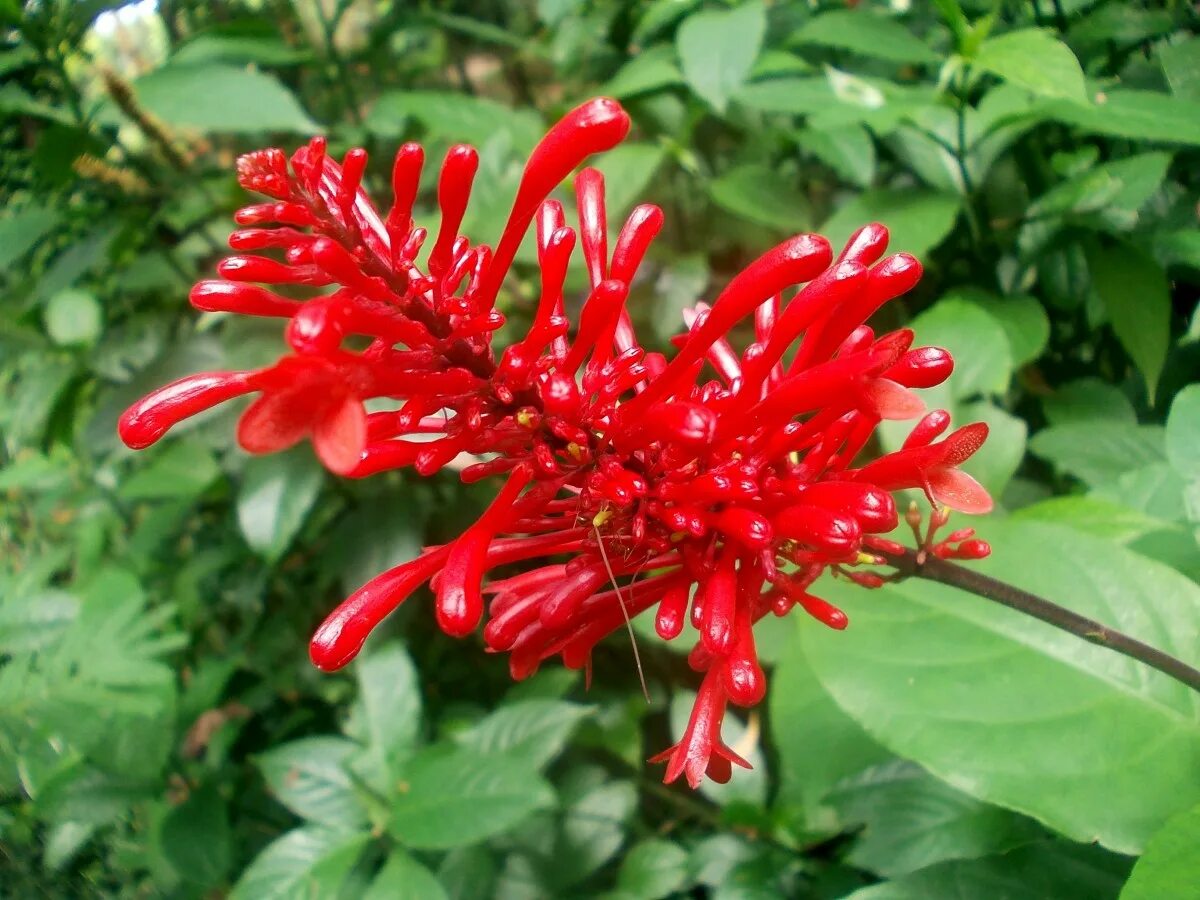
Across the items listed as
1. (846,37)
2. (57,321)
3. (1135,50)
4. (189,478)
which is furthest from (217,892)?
(1135,50)

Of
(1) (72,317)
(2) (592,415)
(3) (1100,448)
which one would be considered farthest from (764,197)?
(1) (72,317)

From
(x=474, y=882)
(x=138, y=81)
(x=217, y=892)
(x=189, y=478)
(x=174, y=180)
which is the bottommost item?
(x=217, y=892)

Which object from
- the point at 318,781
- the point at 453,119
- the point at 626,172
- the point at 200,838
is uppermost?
the point at 453,119

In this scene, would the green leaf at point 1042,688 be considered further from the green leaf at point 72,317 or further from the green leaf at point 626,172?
the green leaf at point 72,317

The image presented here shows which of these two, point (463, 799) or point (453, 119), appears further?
point (453, 119)

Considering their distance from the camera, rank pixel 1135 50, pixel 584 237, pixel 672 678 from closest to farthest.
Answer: pixel 584 237 → pixel 1135 50 → pixel 672 678

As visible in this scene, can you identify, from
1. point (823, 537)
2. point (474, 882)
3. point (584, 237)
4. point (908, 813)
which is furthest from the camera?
point (474, 882)

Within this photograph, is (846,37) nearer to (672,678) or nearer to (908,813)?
(908,813)

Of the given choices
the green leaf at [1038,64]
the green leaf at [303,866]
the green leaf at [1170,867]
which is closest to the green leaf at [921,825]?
the green leaf at [1170,867]

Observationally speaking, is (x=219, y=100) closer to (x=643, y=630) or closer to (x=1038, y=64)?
(x=643, y=630)
